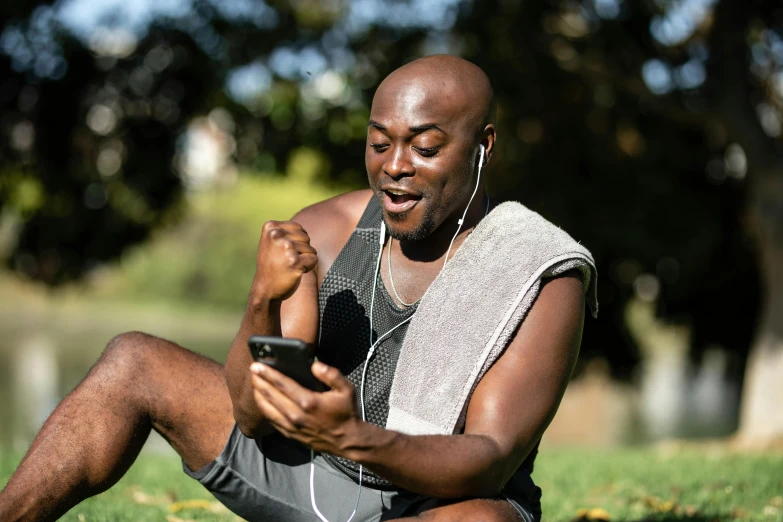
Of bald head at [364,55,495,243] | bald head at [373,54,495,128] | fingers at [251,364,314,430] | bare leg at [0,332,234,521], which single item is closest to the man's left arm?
fingers at [251,364,314,430]

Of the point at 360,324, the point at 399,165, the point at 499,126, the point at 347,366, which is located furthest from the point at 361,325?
the point at 499,126

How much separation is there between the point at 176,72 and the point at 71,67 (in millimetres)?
1175

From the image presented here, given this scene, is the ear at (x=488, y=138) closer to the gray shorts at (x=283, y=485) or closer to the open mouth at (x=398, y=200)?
the open mouth at (x=398, y=200)

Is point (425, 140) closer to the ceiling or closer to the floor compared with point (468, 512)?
closer to the ceiling

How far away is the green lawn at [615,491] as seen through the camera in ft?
13.2

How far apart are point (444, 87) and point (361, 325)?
77cm

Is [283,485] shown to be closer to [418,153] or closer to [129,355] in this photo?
[129,355]

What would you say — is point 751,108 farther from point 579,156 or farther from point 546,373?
point 546,373

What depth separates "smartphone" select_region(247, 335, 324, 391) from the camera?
2225 millimetres

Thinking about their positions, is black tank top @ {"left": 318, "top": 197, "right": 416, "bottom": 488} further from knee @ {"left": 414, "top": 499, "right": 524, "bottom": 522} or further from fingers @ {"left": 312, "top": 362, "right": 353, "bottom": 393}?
fingers @ {"left": 312, "top": 362, "right": 353, "bottom": 393}

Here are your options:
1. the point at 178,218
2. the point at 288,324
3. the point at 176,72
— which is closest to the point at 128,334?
the point at 288,324

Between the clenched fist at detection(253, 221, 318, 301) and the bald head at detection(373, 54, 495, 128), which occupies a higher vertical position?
the bald head at detection(373, 54, 495, 128)

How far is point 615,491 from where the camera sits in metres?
4.86

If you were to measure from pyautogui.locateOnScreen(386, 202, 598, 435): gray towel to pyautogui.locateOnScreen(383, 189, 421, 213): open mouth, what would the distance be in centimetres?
21
